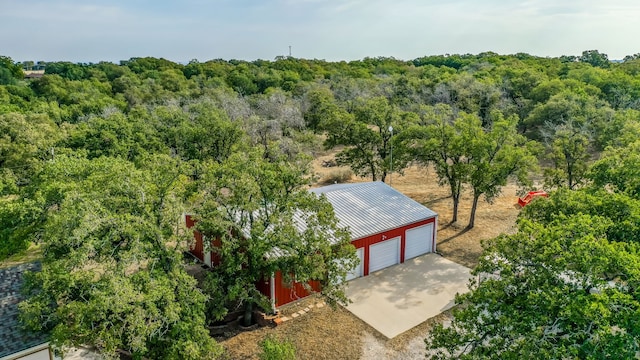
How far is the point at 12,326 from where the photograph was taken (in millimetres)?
11164

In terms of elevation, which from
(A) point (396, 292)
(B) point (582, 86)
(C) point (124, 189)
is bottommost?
(A) point (396, 292)

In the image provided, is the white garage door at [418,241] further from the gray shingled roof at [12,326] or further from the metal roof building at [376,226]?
the gray shingled roof at [12,326]

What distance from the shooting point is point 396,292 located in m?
16.6

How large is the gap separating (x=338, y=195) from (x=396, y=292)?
16.9ft

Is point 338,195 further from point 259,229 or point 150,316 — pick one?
point 150,316

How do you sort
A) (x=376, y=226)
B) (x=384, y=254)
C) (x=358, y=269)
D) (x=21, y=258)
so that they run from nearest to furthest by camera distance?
(x=358, y=269) < (x=376, y=226) < (x=384, y=254) < (x=21, y=258)

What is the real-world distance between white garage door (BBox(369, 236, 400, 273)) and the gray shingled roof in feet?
37.5

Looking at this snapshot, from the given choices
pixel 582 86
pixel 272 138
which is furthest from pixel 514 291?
pixel 582 86

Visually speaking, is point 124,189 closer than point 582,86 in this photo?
Yes

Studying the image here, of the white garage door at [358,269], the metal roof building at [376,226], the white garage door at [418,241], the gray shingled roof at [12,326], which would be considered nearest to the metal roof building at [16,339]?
the gray shingled roof at [12,326]

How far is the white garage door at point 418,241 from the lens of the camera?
19.1m

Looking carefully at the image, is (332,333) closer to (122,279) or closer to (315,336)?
(315,336)

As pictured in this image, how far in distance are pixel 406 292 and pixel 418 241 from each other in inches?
138

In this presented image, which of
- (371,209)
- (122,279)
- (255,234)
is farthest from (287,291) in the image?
(122,279)
